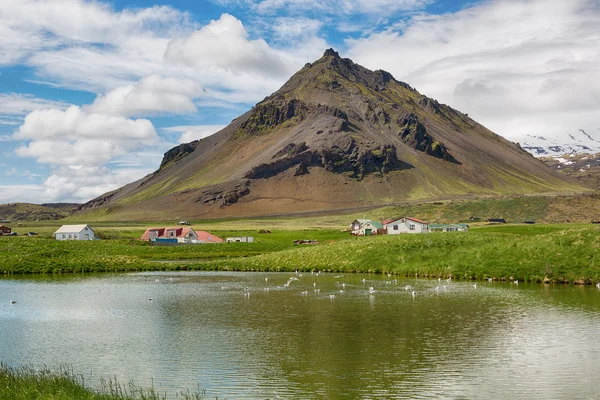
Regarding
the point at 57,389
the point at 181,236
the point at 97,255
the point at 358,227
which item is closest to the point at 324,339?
the point at 57,389

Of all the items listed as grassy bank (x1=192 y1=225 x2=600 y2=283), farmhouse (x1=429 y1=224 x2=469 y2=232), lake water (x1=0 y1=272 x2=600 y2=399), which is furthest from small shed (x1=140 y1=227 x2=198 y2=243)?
lake water (x1=0 y1=272 x2=600 y2=399)

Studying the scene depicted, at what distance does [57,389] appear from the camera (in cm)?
2164

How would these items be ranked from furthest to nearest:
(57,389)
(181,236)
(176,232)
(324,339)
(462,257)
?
(176,232) < (181,236) < (462,257) < (324,339) < (57,389)

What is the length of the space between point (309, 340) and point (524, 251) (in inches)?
1477

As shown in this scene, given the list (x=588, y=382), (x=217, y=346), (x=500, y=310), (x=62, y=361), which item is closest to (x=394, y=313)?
(x=500, y=310)

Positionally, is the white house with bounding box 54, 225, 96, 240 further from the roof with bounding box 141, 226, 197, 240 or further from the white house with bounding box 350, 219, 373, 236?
the white house with bounding box 350, 219, 373, 236

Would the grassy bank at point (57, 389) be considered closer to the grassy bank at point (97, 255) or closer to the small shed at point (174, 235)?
the grassy bank at point (97, 255)

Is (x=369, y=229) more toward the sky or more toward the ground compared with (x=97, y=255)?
more toward the sky

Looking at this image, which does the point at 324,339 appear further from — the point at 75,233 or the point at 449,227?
the point at 75,233

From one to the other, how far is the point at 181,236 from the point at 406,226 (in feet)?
184

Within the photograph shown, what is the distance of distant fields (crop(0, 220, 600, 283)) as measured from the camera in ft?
192

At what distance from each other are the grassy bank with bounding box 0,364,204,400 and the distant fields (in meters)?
45.4

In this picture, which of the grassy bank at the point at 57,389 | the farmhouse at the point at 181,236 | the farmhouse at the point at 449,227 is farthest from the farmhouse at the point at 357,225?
the grassy bank at the point at 57,389

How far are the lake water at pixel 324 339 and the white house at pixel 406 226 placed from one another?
268ft
